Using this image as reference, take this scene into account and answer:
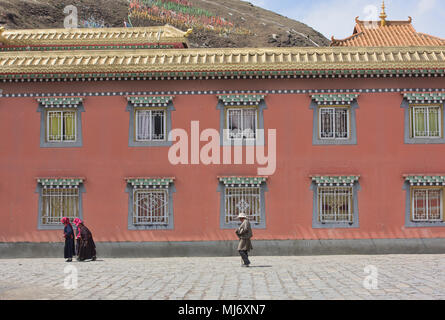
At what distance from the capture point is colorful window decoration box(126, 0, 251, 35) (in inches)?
3393

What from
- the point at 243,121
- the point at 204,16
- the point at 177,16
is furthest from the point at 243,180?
the point at 204,16

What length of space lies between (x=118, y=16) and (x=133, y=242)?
Answer: 69477 millimetres

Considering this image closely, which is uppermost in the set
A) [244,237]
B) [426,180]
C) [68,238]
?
[426,180]

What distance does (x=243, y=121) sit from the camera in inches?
730

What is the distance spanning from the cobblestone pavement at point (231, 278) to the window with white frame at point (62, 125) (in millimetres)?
4054

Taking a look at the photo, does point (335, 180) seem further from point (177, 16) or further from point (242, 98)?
point (177, 16)

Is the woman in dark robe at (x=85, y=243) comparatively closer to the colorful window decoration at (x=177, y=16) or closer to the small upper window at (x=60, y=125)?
the small upper window at (x=60, y=125)

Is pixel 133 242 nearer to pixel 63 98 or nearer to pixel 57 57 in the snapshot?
pixel 63 98

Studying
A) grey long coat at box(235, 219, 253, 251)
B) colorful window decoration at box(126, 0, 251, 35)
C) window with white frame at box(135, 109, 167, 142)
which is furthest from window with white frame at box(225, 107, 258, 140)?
colorful window decoration at box(126, 0, 251, 35)

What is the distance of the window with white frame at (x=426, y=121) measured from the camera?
18.3m

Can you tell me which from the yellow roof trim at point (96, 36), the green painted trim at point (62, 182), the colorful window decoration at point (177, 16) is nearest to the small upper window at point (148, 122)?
the green painted trim at point (62, 182)

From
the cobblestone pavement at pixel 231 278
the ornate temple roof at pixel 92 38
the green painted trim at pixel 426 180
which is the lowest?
the cobblestone pavement at pixel 231 278

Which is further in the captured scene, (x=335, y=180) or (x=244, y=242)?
(x=335, y=180)

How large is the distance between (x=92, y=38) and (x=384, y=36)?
543 inches
